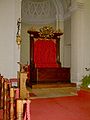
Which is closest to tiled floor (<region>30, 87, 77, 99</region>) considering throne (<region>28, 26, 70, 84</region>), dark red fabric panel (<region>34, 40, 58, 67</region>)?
throne (<region>28, 26, 70, 84</region>)

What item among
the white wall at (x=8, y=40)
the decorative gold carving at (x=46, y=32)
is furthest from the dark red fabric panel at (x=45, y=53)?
the white wall at (x=8, y=40)

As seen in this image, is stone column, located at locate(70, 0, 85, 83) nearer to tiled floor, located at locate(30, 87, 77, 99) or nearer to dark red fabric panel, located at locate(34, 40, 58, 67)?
dark red fabric panel, located at locate(34, 40, 58, 67)

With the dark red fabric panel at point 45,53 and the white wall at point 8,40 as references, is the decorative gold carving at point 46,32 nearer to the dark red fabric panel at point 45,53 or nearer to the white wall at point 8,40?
the dark red fabric panel at point 45,53

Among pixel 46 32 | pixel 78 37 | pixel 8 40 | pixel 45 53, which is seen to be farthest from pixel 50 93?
pixel 45 53

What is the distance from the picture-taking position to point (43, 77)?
38.3 feet

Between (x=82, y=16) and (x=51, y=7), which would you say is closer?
(x=82, y=16)

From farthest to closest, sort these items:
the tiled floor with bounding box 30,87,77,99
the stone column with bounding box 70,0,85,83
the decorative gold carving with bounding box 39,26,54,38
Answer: the decorative gold carving with bounding box 39,26,54,38 → the stone column with bounding box 70,0,85,83 → the tiled floor with bounding box 30,87,77,99

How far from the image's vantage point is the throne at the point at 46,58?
11.7 meters

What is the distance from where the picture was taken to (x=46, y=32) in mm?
12859

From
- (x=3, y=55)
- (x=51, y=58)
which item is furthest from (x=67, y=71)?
(x=3, y=55)

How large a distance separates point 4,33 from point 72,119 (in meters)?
5.77

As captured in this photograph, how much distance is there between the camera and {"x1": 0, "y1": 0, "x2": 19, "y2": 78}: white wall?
9289 mm

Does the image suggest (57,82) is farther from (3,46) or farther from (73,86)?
(3,46)

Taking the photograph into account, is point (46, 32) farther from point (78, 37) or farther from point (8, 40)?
point (8, 40)
